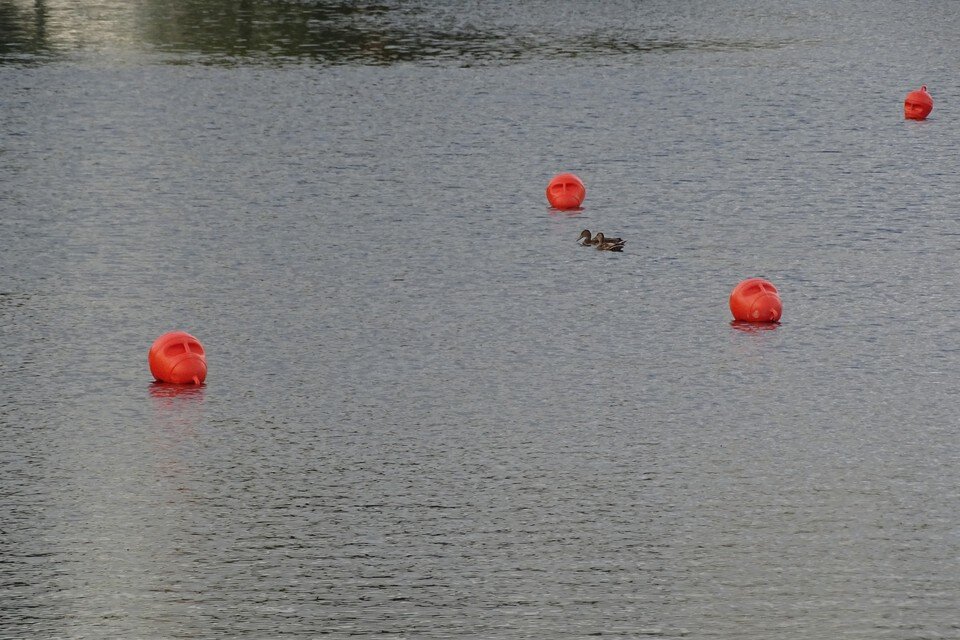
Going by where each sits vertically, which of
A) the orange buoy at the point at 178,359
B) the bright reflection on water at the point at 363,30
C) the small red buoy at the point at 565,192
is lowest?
the bright reflection on water at the point at 363,30

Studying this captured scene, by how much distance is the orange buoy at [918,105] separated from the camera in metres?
20.8

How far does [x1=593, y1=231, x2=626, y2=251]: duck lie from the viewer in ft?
47.5

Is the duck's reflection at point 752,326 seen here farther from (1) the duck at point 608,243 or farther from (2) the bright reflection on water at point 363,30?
(2) the bright reflection on water at point 363,30

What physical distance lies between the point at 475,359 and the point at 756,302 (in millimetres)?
2190

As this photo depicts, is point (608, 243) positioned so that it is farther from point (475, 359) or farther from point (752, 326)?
point (475, 359)

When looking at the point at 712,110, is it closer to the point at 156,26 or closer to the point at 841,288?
the point at 841,288

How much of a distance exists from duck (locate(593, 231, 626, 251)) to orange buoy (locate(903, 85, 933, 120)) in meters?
7.69

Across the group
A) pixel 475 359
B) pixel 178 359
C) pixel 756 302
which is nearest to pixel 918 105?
pixel 756 302

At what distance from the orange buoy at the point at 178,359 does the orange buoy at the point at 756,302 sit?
3.84m

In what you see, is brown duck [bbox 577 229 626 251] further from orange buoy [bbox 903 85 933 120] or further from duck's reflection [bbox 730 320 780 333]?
orange buoy [bbox 903 85 933 120]

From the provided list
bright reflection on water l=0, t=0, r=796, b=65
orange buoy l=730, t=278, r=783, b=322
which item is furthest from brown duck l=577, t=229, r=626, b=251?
bright reflection on water l=0, t=0, r=796, b=65

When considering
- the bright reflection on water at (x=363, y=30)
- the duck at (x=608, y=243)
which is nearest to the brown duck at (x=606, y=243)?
the duck at (x=608, y=243)

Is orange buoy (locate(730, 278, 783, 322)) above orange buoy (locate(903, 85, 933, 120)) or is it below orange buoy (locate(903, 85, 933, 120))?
above

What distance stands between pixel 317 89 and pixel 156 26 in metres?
7.30
